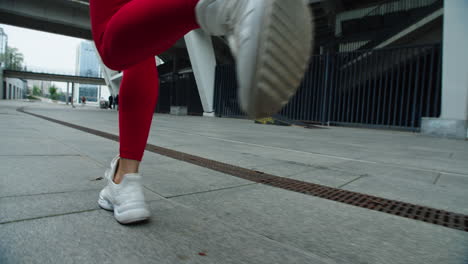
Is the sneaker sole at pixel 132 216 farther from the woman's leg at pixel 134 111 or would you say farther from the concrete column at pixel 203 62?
the concrete column at pixel 203 62

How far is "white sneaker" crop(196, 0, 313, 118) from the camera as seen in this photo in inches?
24.6

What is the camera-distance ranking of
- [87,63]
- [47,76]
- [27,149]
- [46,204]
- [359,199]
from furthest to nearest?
1. [87,63]
2. [47,76]
3. [27,149]
4. [359,199]
5. [46,204]

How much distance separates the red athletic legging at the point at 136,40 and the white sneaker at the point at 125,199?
106 millimetres

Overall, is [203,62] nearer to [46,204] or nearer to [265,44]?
[46,204]

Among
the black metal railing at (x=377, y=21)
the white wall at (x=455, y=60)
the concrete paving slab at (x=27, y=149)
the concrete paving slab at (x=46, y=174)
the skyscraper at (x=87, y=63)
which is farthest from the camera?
the skyscraper at (x=87, y=63)

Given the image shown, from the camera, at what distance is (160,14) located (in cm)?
77

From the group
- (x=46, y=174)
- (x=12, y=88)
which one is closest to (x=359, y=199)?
(x=46, y=174)

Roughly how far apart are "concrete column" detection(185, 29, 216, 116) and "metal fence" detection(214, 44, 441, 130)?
536 cm

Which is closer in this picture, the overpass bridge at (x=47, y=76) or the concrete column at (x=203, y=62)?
the concrete column at (x=203, y=62)

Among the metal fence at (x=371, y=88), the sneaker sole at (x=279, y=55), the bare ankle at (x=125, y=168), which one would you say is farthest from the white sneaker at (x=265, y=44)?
the metal fence at (x=371, y=88)

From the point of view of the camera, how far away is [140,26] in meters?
0.80

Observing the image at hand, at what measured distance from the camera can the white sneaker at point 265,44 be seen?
625 millimetres

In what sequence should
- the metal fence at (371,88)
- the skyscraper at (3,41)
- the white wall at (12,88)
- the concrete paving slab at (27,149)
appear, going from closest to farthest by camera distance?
the concrete paving slab at (27,149) → the metal fence at (371,88) → the white wall at (12,88) → the skyscraper at (3,41)

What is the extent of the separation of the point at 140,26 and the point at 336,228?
100 centimetres
